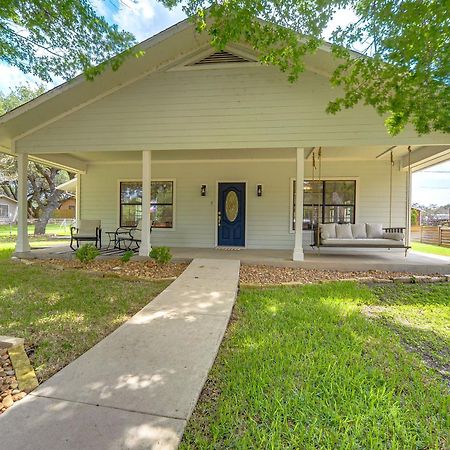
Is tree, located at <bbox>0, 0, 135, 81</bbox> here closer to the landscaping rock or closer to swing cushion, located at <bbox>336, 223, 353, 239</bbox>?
the landscaping rock

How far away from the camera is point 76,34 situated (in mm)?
4859

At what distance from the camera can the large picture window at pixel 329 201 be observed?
9031 millimetres

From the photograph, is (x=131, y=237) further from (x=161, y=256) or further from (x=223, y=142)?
(x=223, y=142)

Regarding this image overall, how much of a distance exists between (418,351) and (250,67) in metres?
6.37

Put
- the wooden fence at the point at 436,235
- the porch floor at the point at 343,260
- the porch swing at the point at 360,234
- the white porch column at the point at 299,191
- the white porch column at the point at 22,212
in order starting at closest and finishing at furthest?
1. the porch floor at the point at 343,260
2. the white porch column at the point at 299,191
3. the porch swing at the point at 360,234
4. the white porch column at the point at 22,212
5. the wooden fence at the point at 436,235

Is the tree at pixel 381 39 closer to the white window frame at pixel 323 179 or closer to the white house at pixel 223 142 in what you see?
the white house at pixel 223 142

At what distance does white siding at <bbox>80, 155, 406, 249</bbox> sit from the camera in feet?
29.1

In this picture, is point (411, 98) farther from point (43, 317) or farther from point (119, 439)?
point (43, 317)

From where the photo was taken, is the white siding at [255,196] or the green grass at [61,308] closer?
the green grass at [61,308]

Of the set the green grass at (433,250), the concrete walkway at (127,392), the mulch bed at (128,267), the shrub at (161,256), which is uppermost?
the shrub at (161,256)

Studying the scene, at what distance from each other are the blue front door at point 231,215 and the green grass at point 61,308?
429 centimetres

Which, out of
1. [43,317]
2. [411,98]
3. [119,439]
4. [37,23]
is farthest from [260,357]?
[37,23]

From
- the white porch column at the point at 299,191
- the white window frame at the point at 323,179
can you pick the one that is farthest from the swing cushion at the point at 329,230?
the white porch column at the point at 299,191

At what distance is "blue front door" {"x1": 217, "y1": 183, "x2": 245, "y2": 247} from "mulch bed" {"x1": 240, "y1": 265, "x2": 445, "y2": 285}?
271cm
